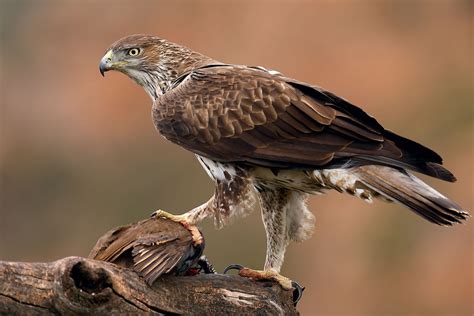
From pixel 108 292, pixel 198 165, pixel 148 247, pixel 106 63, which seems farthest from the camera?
pixel 198 165

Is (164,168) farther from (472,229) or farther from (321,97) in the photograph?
(321,97)

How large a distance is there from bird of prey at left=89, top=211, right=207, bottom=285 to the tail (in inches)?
51.0

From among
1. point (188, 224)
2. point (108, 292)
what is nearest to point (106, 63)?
point (188, 224)

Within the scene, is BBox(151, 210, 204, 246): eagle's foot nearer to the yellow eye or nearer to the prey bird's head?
the prey bird's head

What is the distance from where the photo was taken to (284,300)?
8.02 meters

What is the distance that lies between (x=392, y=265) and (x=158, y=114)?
577 inches

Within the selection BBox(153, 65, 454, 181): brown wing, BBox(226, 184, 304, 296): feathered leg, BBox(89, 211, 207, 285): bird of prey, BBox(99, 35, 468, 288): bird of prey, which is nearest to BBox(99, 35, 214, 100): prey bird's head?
BBox(99, 35, 468, 288): bird of prey

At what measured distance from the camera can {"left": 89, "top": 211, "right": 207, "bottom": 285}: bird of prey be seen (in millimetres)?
7250

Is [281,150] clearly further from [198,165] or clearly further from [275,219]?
[198,165]

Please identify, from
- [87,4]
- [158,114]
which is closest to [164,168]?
[87,4]

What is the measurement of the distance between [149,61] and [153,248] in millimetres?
2692

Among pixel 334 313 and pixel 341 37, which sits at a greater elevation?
pixel 341 37

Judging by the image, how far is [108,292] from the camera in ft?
22.2

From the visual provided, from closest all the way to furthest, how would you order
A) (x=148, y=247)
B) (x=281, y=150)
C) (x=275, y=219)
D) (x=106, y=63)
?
(x=148, y=247) < (x=281, y=150) < (x=275, y=219) < (x=106, y=63)
